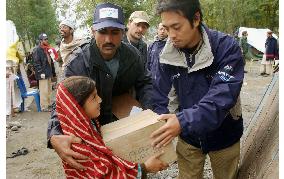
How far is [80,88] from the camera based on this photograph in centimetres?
263

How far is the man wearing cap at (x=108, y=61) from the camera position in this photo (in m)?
A: 3.14

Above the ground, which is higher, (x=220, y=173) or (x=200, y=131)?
(x=200, y=131)

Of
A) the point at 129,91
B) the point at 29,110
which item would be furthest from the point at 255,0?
the point at 129,91

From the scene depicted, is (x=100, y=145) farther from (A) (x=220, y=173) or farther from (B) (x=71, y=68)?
(A) (x=220, y=173)

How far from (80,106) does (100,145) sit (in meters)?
0.30

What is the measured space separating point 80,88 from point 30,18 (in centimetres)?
3284

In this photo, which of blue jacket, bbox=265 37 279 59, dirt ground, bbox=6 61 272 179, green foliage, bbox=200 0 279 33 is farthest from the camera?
green foliage, bbox=200 0 279 33

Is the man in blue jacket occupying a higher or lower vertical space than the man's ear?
lower

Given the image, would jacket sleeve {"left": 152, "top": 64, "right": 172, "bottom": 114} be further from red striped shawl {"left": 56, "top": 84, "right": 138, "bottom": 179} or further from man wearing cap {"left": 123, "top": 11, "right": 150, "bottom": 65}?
man wearing cap {"left": 123, "top": 11, "right": 150, "bottom": 65}

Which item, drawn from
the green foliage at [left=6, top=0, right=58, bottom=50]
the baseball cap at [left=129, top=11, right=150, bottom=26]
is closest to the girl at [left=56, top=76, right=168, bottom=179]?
the baseball cap at [left=129, top=11, right=150, bottom=26]

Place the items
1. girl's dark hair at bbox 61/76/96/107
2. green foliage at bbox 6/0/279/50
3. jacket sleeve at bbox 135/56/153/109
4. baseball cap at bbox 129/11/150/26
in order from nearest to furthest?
girl's dark hair at bbox 61/76/96/107
jacket sleeve at bbox 135/56/153/109
baseball cap at bbox 129/11/150/26
green foliage at bbox 6/0/279/50

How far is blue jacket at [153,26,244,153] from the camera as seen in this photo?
8.47 ft

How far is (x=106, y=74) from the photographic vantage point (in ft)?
10.6

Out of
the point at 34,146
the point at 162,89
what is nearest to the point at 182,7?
the point at 162,89
